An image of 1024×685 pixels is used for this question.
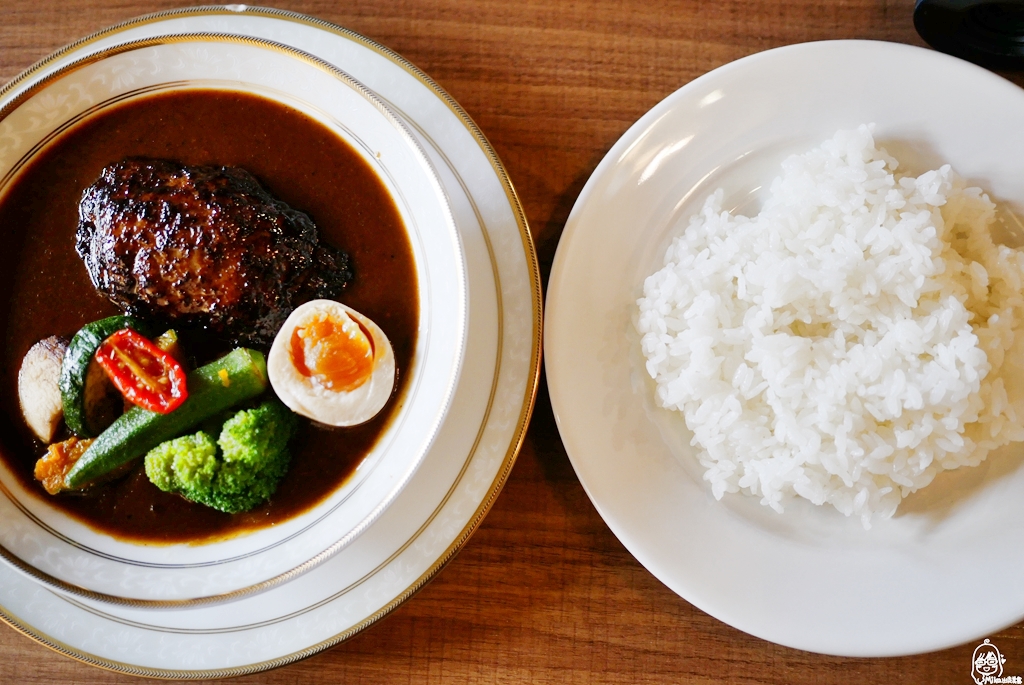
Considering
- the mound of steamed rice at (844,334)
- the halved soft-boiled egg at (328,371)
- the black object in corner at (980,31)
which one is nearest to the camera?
the mound of steamed rice at (844,334)

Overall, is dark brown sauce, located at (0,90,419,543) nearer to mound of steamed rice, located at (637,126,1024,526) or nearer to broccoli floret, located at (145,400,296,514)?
broccoli floret, located at (145,400,296,514)

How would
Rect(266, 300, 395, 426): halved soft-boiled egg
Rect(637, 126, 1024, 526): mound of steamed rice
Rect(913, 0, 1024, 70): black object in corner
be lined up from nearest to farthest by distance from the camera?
1. Rect(637, 126, 1024, 526): mound of steamed rice
2. Rect(266, 300, 395, 426): halved soft-boiled egg
3. Rect(913, 0, 1024, 70): black object in corner

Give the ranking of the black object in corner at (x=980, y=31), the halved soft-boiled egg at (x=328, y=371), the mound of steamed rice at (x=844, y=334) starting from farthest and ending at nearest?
1. the black object in corner at (x=980, y=31)
2. the halved soft-boiled egg at (x=328, y=371)
3. the mound of steamed rice at (x=844, y=334)

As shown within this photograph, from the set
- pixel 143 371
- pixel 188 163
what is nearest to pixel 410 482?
pixel 143 371

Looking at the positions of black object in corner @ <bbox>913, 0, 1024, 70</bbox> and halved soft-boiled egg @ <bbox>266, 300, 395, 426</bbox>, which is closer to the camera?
halved soft-boiled egg @ <bbox>266, 300, 395, 426</bbox>

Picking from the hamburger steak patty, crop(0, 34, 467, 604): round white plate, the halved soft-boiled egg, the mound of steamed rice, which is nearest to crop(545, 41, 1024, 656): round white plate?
the mound of steamed rice

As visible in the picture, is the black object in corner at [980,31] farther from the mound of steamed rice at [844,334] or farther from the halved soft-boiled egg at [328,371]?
the halved soft-boiled egg at [328,371]

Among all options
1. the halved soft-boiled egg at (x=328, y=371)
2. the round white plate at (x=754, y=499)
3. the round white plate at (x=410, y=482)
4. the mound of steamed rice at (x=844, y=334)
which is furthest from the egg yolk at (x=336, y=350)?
the mound of steamed rice at (x=844, y=334)
